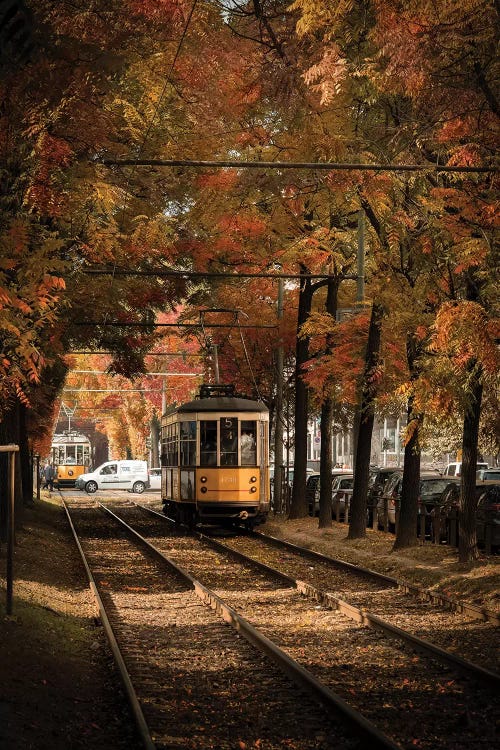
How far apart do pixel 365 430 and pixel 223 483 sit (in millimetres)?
Answer: 5463

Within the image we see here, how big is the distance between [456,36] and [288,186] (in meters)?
7.70

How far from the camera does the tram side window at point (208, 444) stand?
3341cm

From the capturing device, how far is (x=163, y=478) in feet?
135

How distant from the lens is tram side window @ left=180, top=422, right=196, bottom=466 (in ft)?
111

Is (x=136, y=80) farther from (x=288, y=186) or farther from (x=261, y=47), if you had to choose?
(x=261, y=47)

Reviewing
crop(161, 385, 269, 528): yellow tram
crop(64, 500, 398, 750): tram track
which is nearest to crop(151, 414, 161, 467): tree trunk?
crop(161, 385, 269, 528): yellow tram

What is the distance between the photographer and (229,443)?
3350 cm

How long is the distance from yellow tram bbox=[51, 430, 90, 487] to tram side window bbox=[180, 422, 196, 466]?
54319mm

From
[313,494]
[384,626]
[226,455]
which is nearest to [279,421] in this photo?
[313,494]

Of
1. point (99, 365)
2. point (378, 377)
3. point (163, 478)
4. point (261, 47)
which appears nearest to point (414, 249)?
point (378, 377)

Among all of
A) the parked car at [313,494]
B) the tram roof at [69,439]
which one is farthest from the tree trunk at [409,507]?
the tram roof at [69,439]

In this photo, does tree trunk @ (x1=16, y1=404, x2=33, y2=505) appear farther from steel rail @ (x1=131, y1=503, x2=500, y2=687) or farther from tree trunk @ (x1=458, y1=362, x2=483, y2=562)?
tree trunk @ (x1=458, y1=362, x2=483, y2=562)

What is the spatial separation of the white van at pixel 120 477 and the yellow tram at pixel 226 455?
47933mm

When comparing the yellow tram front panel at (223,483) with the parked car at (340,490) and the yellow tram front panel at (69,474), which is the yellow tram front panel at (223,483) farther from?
the yellow tram front panel at (69,474)
